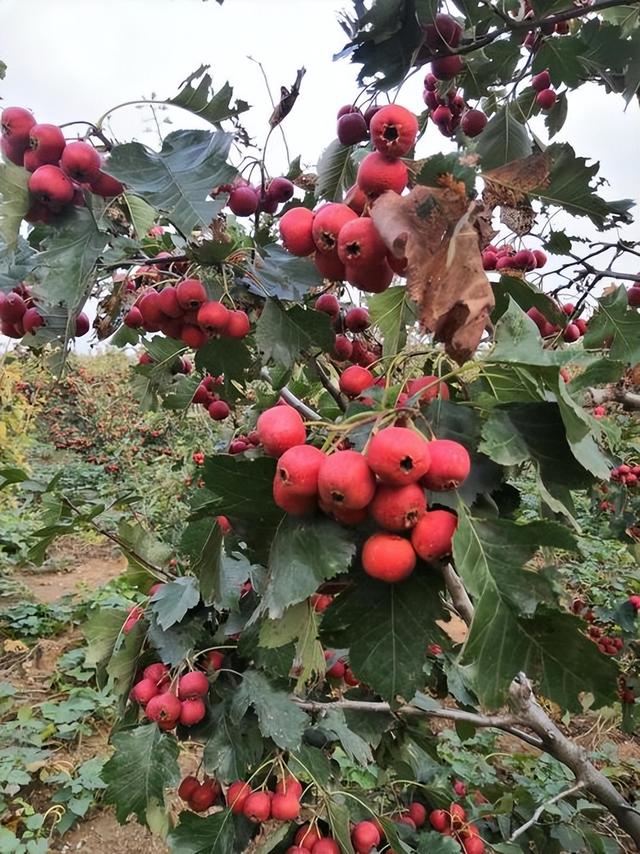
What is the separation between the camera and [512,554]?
21.9 inches

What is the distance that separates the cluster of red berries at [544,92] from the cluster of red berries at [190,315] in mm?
985

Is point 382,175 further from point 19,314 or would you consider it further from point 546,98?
point 546,98

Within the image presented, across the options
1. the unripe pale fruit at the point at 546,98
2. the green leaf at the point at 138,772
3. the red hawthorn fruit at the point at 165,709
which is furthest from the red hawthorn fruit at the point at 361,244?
the unripe pale fruit at the point at 546,98

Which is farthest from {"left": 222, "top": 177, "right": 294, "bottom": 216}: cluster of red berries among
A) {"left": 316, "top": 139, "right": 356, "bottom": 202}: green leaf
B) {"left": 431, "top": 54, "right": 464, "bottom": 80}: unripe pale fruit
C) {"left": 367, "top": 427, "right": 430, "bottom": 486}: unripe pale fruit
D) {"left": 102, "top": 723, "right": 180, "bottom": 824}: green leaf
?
{"left": 102, "top": 723, "right": 180, "bottom": 824}: green leaf

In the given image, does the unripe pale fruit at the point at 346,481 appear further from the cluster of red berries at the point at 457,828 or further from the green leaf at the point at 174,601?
the cluster of red berries at the point at 457,828

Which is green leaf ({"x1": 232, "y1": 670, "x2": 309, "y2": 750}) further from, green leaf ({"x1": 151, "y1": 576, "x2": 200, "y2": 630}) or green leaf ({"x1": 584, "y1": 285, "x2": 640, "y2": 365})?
green leaf ({"x1": 584, "y1": 285, "x2": 640, "y2": 365})

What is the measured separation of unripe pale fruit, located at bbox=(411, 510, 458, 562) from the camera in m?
0.54

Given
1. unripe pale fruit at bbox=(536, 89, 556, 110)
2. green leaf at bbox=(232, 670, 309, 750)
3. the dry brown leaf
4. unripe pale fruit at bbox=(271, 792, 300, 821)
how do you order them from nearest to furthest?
the dry brown leaf, green leaf at bbox=(232, 670, 309, 750), unripe pale fruit at bbox=(271, 792, 300, 821), unripe pale fruit at bbox=(536, 89, 556, 110)

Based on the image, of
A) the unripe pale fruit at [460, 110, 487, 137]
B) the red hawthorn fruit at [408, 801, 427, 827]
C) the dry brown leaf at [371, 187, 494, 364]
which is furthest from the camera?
the red hawthorn fruit at [408, 801, 427, 827]

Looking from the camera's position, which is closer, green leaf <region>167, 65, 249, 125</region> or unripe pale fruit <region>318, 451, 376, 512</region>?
unripe pale fruit <region>318, 451, 376, 512</region>

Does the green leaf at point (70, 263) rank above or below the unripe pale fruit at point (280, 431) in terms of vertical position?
above

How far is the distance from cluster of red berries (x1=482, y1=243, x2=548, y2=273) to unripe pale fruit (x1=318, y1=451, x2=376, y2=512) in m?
0.97

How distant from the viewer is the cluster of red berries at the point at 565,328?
3.79ft

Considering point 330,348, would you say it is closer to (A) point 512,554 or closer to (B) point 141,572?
(A) point 512,554
